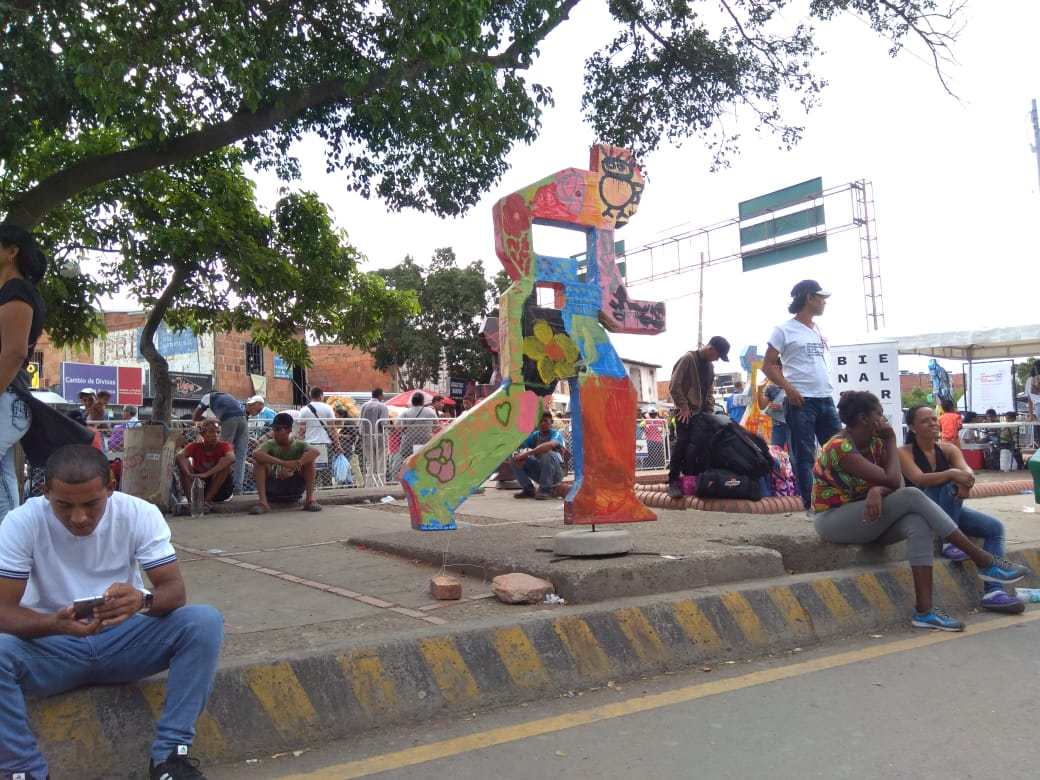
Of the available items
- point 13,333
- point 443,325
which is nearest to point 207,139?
point 13,333

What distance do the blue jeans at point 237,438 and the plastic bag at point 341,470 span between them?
164 centimetres

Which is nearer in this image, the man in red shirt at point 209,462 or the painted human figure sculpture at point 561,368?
the painted human figure sculpture at point 561,368

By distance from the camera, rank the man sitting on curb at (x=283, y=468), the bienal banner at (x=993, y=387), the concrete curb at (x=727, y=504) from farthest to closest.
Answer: the bienal banner at (x=993, y=387) → the man sitting on curb at (x=283, y=468) → the concrete curb at (x=727, y=504)

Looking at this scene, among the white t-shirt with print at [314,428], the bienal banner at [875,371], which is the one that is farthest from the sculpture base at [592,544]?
the bienal banner at [875,371]

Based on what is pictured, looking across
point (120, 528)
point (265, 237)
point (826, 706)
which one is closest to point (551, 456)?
point (265, 237)

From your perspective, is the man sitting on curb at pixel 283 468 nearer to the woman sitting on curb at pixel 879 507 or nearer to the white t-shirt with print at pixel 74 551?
the woman sitting on curb at pixel 879 507

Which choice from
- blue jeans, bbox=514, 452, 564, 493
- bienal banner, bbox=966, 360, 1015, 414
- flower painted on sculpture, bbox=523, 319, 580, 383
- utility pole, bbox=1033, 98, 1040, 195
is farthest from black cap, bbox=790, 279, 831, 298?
utility pole, bbox=1033, 98, 1040, 195

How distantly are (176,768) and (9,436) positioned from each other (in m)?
1.49

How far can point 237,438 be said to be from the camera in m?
9.42

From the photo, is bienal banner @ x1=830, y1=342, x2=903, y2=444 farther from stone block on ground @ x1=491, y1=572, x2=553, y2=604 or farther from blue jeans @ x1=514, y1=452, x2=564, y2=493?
stone block on ground @ x1=491, y1=572, x2=553, y2=604

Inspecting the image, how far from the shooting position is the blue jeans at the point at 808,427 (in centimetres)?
629

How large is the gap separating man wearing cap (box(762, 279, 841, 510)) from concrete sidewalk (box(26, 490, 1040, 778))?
617 millimetres

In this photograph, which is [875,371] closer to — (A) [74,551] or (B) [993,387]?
(B) [993,387]

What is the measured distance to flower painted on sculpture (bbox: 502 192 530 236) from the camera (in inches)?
201
